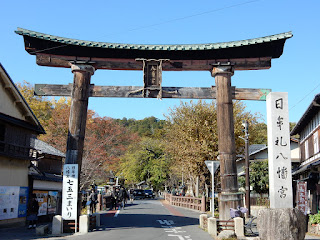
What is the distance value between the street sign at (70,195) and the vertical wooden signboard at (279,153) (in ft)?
28.5

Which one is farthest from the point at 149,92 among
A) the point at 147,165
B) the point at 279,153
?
the point at 147,165

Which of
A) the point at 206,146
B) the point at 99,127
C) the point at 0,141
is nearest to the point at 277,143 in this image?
the point at 0,141

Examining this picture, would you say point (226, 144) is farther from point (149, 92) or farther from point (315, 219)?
point (315, 219)

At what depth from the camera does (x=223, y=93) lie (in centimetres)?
1616

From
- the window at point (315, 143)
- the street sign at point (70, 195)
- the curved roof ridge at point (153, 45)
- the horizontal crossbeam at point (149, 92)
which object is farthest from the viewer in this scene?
the window at point (315, 143)

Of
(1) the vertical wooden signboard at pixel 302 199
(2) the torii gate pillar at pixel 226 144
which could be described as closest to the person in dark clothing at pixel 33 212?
(2) the torii gate pillar at pixel 226 144

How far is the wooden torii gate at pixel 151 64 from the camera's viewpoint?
15.9m

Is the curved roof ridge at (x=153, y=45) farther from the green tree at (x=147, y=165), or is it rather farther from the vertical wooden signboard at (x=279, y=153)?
the green tree at (x=147, y=165)

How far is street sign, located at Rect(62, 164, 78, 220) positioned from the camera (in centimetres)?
1506

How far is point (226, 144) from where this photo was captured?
615 inches

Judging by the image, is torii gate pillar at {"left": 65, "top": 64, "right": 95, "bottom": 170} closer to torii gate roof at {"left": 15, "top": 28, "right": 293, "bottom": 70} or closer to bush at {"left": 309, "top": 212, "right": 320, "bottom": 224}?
torii gate roof at {"left": 15, "top": 28, "right": 293, "bottom": 70}

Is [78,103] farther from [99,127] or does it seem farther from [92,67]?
[99,127]

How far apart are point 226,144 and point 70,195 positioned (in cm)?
753

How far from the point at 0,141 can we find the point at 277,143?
15.1 metres
